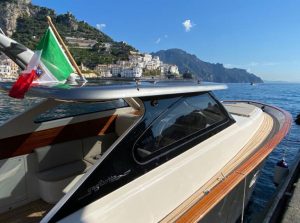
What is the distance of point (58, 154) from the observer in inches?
158

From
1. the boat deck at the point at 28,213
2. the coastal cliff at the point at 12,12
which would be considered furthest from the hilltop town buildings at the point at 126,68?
the coastal cliff at the point at 12,12

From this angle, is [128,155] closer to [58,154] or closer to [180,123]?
[180,123]

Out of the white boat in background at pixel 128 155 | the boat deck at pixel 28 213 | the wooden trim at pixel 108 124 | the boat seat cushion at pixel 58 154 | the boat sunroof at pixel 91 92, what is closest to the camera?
the boat sunroof at pixel 91 92

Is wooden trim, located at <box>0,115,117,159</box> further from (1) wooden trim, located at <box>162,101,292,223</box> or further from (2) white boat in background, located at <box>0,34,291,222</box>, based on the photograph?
(1) wooden trim, located at <box>162,101,292,223</box>

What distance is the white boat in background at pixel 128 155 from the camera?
8.13ft

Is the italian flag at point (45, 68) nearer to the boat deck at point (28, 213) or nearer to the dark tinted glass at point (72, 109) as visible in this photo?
the dark tinted glass at point (72, 109)

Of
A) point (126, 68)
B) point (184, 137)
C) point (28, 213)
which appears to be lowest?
point (126, 68)

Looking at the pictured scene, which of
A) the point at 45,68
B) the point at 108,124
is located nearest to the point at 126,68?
the point at 108,124

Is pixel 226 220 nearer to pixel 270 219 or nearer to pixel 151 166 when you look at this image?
pixel 270 219

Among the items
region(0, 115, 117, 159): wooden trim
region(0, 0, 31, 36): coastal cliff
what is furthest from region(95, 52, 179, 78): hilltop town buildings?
region(0, 0, 31, 36): coastal cliff

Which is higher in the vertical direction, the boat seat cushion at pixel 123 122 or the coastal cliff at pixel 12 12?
the coastal cliff at pixel 12 12

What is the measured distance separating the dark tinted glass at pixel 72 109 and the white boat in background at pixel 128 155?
1cm

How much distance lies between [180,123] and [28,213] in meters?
2.05

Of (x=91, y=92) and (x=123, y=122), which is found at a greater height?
(x=91, y=92)
